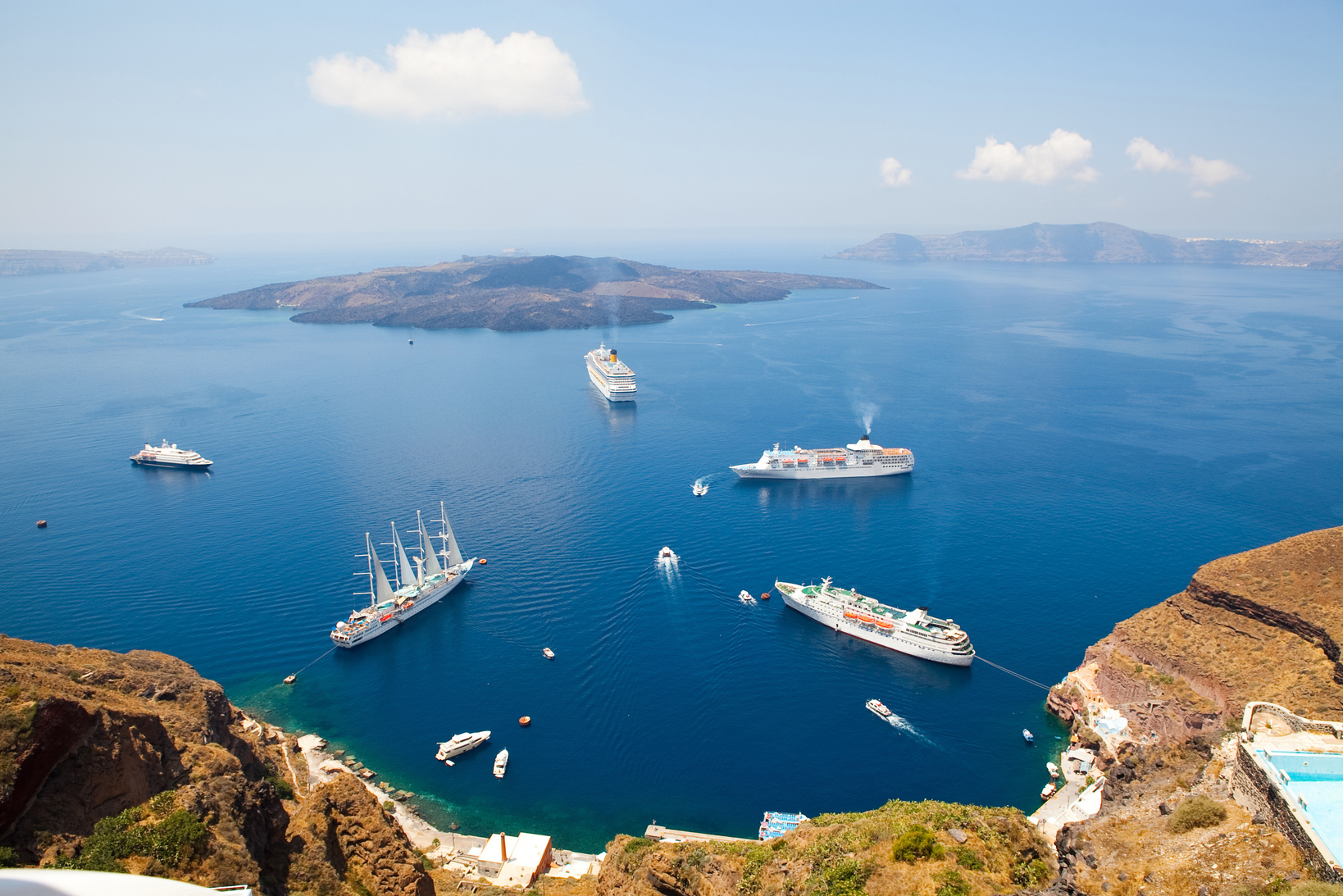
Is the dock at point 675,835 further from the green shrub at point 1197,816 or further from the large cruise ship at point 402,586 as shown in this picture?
the large cruise ship at point 402,586

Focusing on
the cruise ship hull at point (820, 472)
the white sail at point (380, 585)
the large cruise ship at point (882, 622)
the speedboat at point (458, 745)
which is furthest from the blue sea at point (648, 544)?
the white sail at point (380, 585)

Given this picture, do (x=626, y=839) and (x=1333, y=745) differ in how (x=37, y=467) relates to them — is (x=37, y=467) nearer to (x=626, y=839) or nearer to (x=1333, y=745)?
(x=626, y=839)

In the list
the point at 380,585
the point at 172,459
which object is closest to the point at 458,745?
the point at 380,585

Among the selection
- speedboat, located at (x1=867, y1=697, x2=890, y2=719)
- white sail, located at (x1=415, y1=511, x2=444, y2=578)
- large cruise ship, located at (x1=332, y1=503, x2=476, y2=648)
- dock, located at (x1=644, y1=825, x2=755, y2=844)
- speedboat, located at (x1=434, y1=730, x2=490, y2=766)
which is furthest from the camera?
white sail, located at (x1=415, y1=511, x2=444, y2=578)

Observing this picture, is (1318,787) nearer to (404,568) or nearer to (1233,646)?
(1233,646)

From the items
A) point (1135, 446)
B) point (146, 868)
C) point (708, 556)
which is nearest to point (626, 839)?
point (146, 868)

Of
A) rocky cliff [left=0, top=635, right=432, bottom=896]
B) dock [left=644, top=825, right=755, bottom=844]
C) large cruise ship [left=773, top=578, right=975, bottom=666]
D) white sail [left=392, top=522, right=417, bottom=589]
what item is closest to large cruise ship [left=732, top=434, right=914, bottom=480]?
large cruise ship [left=773, top=578, right=975, bottom=666]

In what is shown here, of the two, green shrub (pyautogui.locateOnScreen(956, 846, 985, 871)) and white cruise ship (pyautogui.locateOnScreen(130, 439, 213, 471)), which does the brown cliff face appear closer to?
green shrub (pyautogui.locateOnScreen(956, 846, 985, 871))
